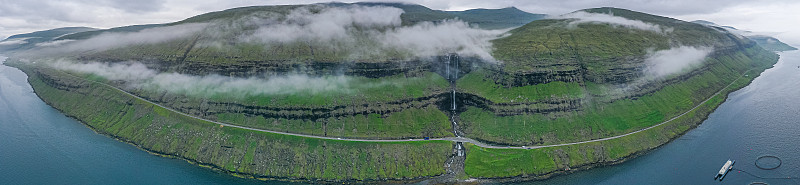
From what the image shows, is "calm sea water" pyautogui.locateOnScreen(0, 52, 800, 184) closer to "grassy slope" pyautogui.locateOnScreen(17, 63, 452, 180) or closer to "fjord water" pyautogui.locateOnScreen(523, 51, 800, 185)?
"fjord water" pyautogui.locateOnScreen(523, 51, 800, 185)

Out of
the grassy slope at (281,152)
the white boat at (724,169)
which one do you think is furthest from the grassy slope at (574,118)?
the white boat at (724,169)

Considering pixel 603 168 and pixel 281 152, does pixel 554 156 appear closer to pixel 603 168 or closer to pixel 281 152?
pixel 603 168

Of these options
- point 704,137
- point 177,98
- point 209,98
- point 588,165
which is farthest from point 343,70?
point 704,137

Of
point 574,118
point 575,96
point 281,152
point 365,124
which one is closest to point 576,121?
point 574,118

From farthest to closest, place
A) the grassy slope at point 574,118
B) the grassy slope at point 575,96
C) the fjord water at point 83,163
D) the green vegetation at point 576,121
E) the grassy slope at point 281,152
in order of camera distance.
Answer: the grassy slope at point 575,96
the green vegetation at point 576,121
the grassy slope at point 574,118
the grassy slope at point 281,152
the fjord water at point 83,163

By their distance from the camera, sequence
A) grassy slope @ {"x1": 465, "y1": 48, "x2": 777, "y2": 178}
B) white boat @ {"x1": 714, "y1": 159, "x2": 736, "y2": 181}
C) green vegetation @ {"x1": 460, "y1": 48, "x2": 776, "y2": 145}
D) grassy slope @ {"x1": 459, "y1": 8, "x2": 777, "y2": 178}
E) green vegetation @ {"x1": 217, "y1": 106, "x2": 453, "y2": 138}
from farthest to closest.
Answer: green vegetation @ {"x1": 217, "y1": 106, "x2": 453, "y2": 138} < green vegetation @ {"x1": 460, "y1": 48, "x2": 776, "y2": 145} < grassy slope @ {"x1": 459, "y1": 8, "x2": 777, "y2": 178} < grassy slope @ {"x1": 465, "y1": 48, "x2": 777, "y2": 178} < white boat @ {"x1": 714, "y1": 159, "x2": 736, "y2": 181}

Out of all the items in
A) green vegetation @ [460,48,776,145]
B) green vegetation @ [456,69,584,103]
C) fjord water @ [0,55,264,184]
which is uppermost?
green vegetation @ [456,69,584,103]

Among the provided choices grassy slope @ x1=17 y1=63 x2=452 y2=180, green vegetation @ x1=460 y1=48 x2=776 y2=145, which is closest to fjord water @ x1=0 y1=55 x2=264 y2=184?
grassy slope @ x1=17 y1=63 x2=452 y2=180

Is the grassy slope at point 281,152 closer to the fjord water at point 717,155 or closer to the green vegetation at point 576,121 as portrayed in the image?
the green vegetation at point 576,121
